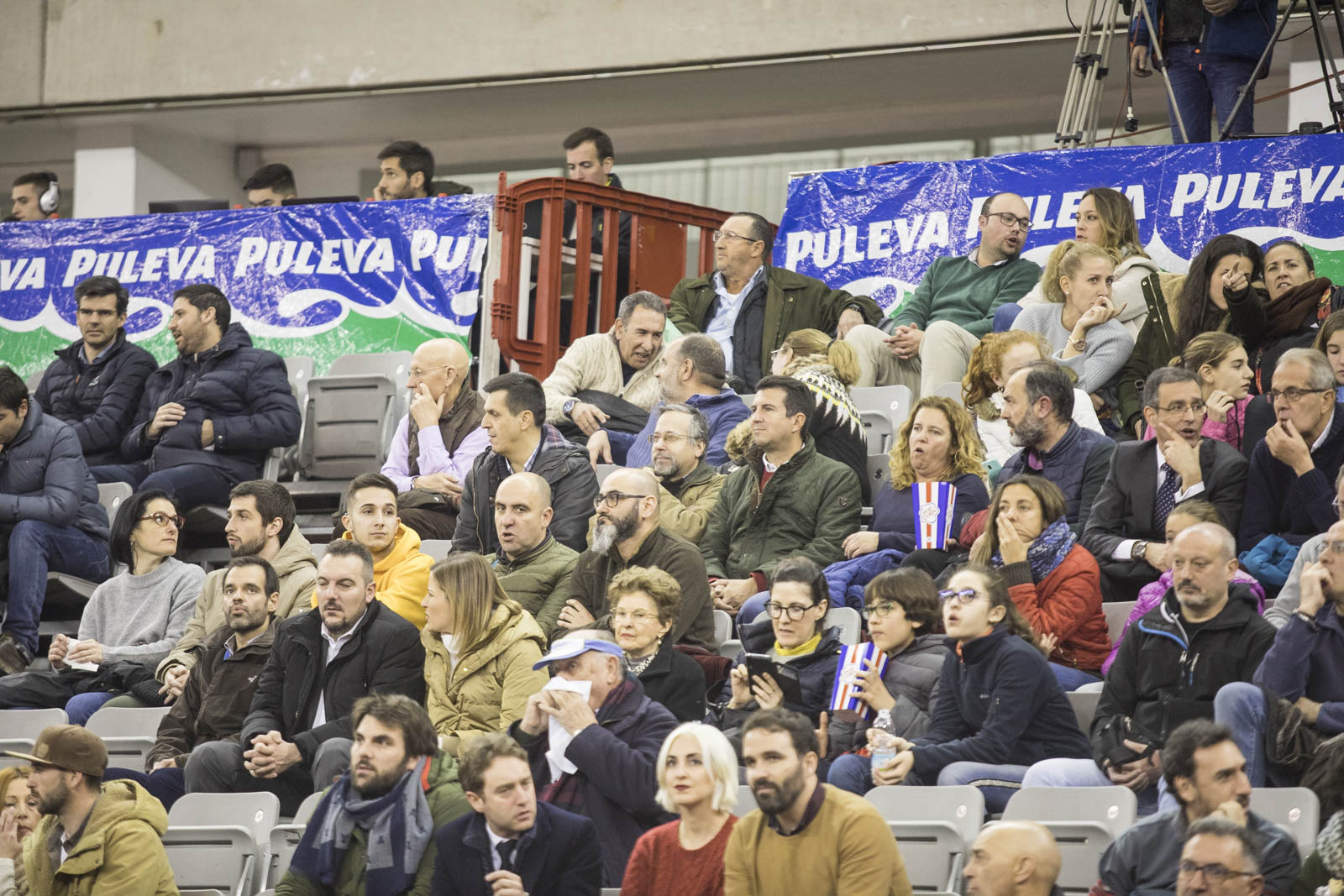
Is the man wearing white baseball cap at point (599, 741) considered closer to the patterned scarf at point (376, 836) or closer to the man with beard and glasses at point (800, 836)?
the patterned scarf at point (376, 836)

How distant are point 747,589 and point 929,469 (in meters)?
0.70

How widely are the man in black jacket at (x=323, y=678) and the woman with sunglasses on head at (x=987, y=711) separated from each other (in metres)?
1.53

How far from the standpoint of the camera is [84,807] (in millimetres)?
5289

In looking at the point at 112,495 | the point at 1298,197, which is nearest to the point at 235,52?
the point at 112,495

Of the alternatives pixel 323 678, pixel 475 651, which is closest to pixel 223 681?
pixel 323 678

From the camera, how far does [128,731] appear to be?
253 inches

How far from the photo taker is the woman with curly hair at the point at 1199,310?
663 cm

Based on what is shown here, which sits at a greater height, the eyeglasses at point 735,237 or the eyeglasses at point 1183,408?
the eyeglasses at point 735,237

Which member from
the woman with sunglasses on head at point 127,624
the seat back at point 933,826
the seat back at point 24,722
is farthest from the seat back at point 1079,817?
the seat back at point 24,722

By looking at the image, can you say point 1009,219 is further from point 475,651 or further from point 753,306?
point 475,651

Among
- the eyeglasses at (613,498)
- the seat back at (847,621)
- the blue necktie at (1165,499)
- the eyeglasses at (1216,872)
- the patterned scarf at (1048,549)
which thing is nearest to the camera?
the eyeglasses at (1216,872)

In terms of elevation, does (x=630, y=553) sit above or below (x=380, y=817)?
above

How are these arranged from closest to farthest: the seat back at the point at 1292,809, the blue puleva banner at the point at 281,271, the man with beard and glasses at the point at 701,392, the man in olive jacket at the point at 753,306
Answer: the seat back at the point at 1292,809 < the man with beard and glasses at the point at 701,392 < the man in olive jacket at the point at 753,306 < the blue puleva banner at the point at 281,271

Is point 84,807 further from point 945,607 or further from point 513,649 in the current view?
point 945,607
